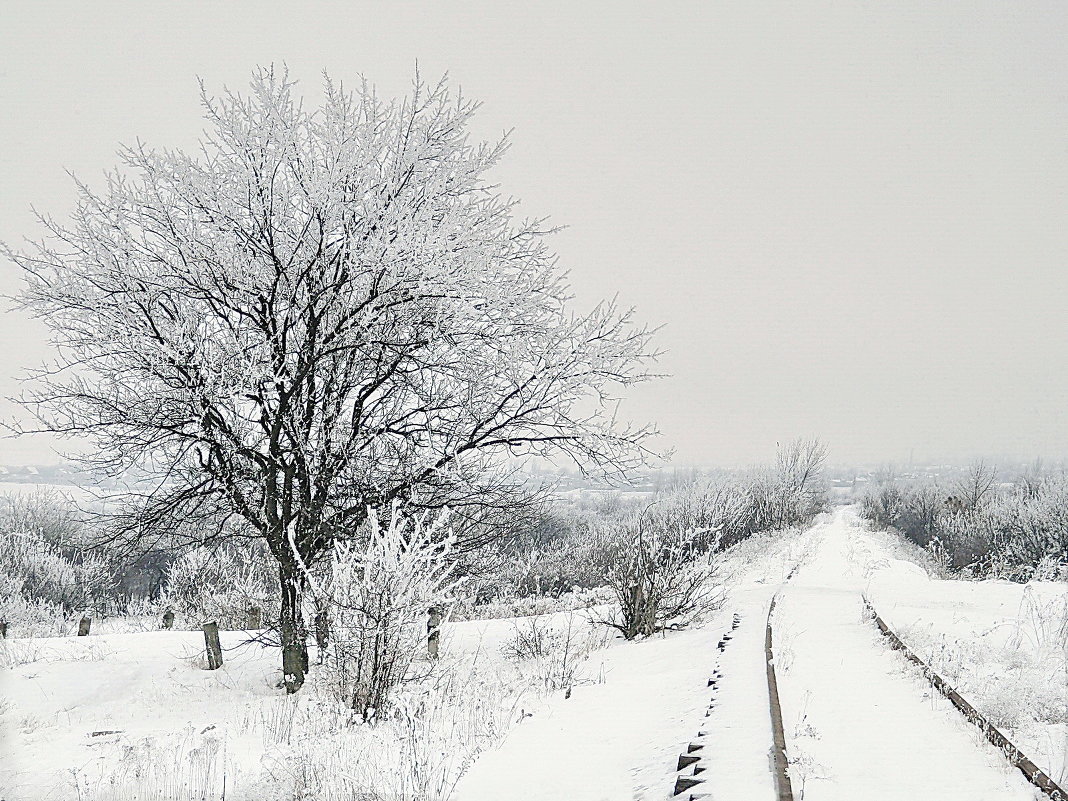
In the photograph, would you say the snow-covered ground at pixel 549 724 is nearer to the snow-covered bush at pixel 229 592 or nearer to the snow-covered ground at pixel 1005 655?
the snow-covered ground at pixel 1005 655

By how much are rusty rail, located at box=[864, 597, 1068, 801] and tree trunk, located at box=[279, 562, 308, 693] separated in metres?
7.59

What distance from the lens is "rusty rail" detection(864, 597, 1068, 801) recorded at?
410 centimetres

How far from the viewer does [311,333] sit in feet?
32.0

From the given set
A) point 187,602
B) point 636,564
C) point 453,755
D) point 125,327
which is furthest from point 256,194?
point 187,602

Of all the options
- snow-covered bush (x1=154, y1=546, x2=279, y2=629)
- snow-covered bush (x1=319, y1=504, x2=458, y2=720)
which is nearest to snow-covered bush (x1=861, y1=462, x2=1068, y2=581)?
snow-covered bush (x1=319, y1=504, x2=458, y2=720)

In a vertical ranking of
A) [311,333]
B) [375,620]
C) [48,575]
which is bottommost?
[48,575]

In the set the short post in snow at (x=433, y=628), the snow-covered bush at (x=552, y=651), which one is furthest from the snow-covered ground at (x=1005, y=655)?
the short post in snow at (x=433, y=628)

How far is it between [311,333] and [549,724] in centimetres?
600

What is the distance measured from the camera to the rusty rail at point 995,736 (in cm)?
410

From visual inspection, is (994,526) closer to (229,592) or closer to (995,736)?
(229,592)

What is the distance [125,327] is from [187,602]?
10890mm

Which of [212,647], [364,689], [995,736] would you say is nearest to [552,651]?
[364,689]

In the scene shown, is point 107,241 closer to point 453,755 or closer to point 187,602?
point 453,755

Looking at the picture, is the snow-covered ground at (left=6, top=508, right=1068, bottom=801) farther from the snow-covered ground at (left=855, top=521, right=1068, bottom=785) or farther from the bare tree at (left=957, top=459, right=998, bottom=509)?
the bare tree at (left=957, top=459, right=998, bottom=509)
